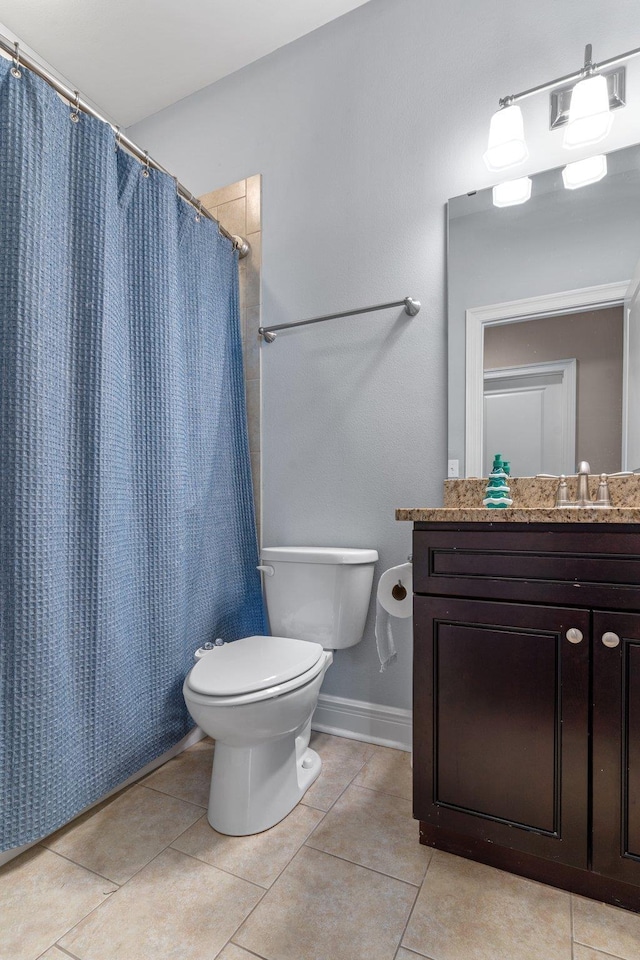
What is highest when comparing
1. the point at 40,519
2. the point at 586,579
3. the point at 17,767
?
the point at 40,519

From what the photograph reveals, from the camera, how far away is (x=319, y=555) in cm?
162

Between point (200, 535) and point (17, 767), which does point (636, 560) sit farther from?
point (17, 767)

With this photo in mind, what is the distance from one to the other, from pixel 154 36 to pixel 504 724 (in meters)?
2.67

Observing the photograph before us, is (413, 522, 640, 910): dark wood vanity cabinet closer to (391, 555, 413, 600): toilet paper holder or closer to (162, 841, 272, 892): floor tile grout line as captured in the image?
(391, 555, 413, 600): toilet paper holder

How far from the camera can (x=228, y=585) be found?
1826 millimetres

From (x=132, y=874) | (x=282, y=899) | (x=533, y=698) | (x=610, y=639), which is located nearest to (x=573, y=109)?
(x=610, y=639)

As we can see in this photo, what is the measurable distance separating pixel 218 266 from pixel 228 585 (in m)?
1.21

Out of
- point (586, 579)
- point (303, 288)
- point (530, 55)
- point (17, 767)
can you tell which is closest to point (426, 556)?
point (586, 579)

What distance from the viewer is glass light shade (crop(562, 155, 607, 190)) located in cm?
145

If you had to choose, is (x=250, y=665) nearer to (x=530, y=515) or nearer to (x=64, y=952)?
(x=64, y=952)

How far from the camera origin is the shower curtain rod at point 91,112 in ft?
3.76

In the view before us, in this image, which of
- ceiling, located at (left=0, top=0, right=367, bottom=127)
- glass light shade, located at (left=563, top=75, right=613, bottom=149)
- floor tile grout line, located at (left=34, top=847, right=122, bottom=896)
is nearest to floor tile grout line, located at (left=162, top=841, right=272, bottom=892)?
floor tile grout line, located at (left=34, top=847, right=122, bottom=896)

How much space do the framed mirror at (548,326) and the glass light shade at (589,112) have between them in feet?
0.27

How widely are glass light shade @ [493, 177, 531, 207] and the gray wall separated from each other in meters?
0.07
